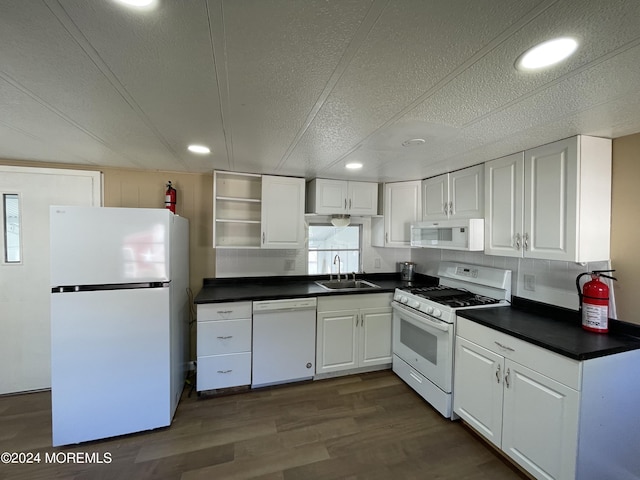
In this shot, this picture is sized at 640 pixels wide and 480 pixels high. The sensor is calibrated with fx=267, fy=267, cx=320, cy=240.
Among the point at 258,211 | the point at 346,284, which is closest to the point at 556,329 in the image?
the point at 346,284

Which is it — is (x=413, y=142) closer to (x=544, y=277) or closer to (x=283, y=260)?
(x=544, y=277)

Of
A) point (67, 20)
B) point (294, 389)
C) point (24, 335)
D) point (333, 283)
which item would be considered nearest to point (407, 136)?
point (67, 20)

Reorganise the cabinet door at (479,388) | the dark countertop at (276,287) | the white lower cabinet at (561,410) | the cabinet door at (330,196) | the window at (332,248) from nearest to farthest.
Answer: the white lower cabinet at (561,410) → the cabinet door at (479,388) → the dark countertop at (276,287) → the cabinet door at (330,196) → the window at (332,248)

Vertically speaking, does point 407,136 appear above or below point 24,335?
above

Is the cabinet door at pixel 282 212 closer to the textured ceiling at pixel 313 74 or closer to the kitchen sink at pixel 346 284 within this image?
the kitchen sink at pixel 346 284

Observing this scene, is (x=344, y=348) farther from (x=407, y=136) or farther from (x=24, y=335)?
(x=24, y=335)

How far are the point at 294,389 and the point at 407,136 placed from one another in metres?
2.47

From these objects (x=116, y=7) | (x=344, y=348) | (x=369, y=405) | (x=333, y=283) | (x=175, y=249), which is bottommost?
(x=369, y=405)

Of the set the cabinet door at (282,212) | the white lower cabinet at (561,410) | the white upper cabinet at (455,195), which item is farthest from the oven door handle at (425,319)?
the cabinet door at (282,212)

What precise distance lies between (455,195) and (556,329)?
1.38 metres

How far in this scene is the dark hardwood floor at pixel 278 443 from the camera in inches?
67.5

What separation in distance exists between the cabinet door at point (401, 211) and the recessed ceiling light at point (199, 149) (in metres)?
2.07

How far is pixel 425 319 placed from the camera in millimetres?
2389

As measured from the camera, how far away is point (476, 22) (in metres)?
0.82
